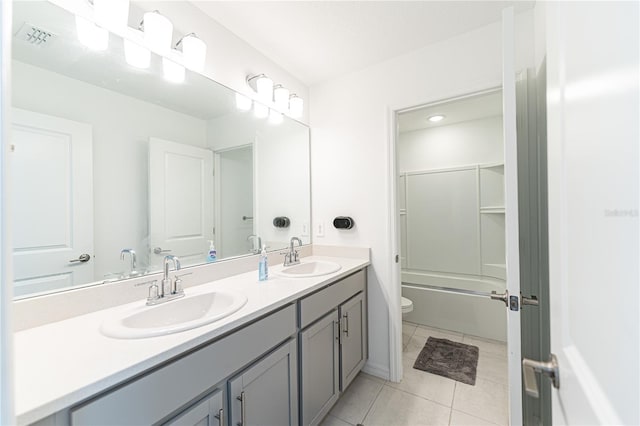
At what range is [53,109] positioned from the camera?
3.26 ft

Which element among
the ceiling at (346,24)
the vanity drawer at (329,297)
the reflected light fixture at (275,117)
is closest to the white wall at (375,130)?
the ceiling at (346,24)

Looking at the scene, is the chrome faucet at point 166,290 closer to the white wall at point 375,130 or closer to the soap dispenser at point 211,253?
the soap dispenser at point 211,253

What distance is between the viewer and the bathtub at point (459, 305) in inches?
96.0

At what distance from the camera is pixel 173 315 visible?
1.12 meters

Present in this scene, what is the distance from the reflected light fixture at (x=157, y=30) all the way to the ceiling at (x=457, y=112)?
1880mm

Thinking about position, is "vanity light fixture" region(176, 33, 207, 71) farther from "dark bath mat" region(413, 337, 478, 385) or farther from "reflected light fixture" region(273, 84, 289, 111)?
"dark bath mat" region(413, 337, 478, 385)

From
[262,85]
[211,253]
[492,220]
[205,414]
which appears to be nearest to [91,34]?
[262,85]

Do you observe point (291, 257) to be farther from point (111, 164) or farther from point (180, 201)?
point (111, 164)

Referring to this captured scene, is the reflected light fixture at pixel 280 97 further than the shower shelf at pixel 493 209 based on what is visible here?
No

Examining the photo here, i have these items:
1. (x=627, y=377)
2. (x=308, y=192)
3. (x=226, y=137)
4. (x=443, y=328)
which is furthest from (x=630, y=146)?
(x=443, y=328)

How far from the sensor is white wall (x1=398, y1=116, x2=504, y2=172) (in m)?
2.90

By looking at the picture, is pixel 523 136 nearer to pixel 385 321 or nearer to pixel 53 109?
pixel 385 321

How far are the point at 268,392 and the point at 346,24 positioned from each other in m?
1.99

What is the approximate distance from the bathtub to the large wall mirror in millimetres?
2038
